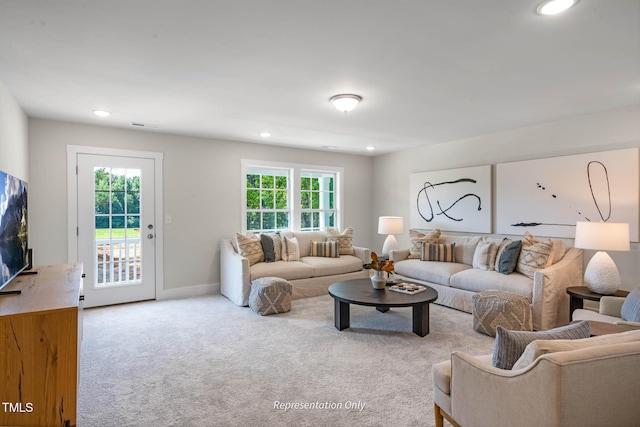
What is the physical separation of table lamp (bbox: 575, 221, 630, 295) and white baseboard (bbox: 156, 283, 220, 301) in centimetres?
465

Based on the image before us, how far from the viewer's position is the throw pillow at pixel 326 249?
18.0ft

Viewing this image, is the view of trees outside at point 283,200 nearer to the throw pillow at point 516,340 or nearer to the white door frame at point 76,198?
the white door frame at point 76,198

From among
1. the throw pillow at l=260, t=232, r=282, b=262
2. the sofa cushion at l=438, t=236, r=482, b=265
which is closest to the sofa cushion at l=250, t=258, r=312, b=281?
the throw pillow at l=260, t=232, r=282, b=262

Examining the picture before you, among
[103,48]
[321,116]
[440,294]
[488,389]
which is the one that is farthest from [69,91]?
[440,294]

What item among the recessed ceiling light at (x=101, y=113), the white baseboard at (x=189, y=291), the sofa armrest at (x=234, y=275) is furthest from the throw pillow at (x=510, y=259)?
the recessed ceiling light at (x=101, y=113)

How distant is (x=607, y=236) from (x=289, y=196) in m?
4.33

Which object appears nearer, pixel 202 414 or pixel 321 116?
pixel 202 414

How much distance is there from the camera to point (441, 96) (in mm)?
3279

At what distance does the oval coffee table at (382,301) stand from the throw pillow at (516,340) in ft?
5.50

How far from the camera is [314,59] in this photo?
8.03ft

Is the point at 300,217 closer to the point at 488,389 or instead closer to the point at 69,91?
the point at 69,91

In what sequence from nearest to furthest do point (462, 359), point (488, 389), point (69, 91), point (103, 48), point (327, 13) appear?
point (488, 389) < point (462, 359) < point (327, 13) < point (103, 48) < point (69, 91)

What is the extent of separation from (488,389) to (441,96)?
8.70 feet

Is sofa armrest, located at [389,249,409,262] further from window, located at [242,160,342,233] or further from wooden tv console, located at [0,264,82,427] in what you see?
wooden tv console, located at [0,264,82,427]
